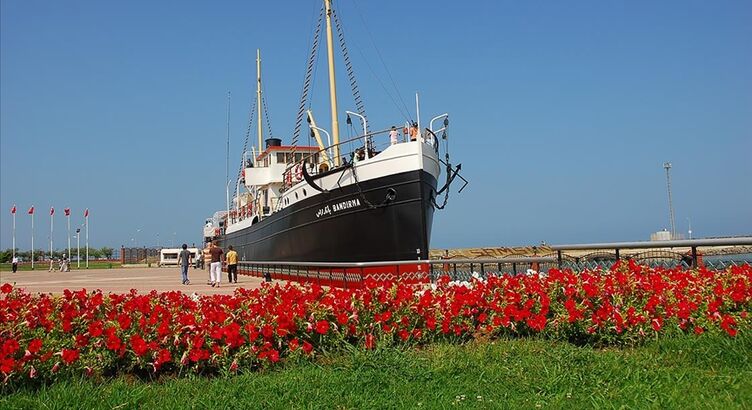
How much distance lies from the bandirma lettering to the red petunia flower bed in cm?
1257

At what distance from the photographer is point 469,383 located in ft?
16.3

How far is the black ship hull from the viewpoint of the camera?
768 inches

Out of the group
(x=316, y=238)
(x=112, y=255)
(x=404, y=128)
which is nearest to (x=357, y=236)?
(x=316, y=238)

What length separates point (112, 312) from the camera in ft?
21.5

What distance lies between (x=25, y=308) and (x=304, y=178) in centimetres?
1589

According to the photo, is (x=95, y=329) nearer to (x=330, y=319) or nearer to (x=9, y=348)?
(x=9, y=348)

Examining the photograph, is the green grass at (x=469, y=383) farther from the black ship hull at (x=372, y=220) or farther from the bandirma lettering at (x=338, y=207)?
→ the bandirma lettering at (x=338, y=207)

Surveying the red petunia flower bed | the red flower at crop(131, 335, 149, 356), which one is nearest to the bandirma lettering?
the red petunia flower bed

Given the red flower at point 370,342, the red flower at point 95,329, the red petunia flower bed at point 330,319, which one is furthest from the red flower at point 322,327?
the red flower at point 95,329

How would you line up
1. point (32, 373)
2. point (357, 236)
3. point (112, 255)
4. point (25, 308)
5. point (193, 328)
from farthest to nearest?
point (112, 255) → point (357, 236) → point (25, 308) → point (193, 328) → point (32, 373)

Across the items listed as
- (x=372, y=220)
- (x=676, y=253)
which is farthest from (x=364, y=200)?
(x=676, y=253)

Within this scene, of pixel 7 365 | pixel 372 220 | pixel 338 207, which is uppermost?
pixel 338 207

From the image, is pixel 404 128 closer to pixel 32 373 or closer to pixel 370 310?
pixel 370 310

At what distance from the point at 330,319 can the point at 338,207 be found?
14.3 meters
